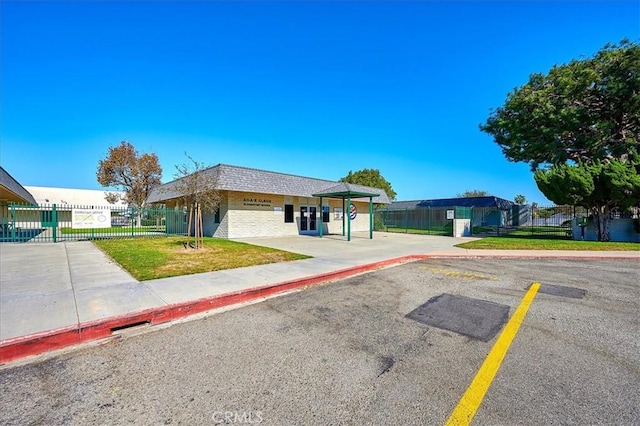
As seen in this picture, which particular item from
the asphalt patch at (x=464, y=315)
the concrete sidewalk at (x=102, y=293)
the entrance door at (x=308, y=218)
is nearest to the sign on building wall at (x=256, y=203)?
the entrance door at (x=308, y=218)

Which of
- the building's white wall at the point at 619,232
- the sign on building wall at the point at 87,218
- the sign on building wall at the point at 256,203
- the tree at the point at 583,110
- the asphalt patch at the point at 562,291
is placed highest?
the tree at the point at 583,110

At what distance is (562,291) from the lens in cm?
615

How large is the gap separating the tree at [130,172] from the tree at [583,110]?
4064cm

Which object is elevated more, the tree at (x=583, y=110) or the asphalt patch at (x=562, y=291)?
the tree at (x=583, y=110)

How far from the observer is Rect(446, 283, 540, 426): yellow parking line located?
2.33 meters

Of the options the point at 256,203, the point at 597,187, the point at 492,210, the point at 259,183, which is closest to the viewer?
the point at 597,187

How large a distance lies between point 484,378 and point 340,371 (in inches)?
56.0

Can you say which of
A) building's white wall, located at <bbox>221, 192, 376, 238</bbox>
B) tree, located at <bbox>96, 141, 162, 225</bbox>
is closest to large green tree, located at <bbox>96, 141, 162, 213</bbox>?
tree, located at <bbox>96, 141, 162, 225</bbox>

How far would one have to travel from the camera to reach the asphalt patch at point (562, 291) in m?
5.86

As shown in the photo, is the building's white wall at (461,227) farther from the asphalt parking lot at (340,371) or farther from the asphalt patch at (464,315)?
the asphalt patch at (464,315)

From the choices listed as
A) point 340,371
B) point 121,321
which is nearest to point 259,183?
point 121,321

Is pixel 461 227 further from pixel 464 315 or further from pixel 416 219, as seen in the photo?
pixel 464 315

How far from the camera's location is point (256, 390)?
8.78 feet

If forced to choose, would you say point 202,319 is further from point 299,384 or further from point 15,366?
point 299,384
